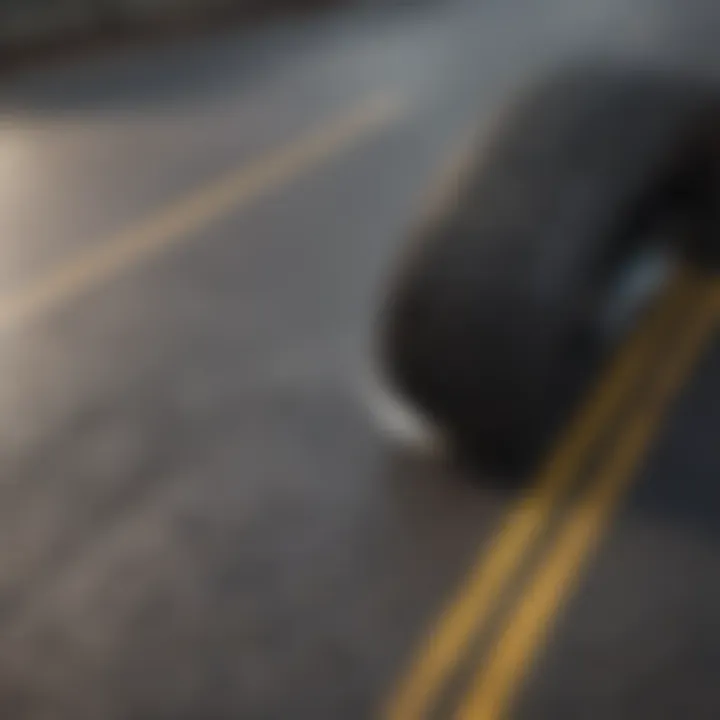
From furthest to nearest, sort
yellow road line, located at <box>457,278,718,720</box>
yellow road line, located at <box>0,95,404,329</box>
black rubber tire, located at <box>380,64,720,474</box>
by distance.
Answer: yellow road line, located at <box>0,95,404,329</box> → black rubber tire, located at <box>380,64,720,474</box> → yellow road line, located at <box>457,278,718,720</box>

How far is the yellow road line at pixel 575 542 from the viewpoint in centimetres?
354

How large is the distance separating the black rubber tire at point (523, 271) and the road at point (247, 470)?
313mm

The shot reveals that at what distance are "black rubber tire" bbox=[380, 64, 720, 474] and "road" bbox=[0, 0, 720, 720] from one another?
313mm

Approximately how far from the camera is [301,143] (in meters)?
7.81

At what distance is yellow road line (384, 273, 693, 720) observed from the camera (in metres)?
3.56

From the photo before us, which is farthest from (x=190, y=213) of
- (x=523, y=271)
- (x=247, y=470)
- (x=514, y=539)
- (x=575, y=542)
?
(x=575, y=542)

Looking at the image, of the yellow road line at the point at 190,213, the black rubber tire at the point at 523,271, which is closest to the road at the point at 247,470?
the yellow road line at the point at 190,213

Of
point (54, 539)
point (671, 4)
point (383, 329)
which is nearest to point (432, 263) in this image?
point (383, 329)

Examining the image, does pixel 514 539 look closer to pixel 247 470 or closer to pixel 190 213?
pixel 247 470

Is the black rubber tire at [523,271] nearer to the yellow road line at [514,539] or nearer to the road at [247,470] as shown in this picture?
the yellow road line at [514,539]

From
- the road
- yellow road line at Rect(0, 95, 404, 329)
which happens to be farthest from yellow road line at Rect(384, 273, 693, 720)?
yellow road line at Rect(0, 95, 404, 329)

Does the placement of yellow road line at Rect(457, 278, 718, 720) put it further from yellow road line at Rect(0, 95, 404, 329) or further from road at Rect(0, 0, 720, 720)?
yellow road line at Rect(0, 95, 404, 329)

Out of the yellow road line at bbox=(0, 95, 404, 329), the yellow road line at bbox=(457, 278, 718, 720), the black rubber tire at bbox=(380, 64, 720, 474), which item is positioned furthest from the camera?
the yellow road line at bbox=(0, 95, 404, 329)

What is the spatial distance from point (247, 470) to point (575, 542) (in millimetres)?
1235
